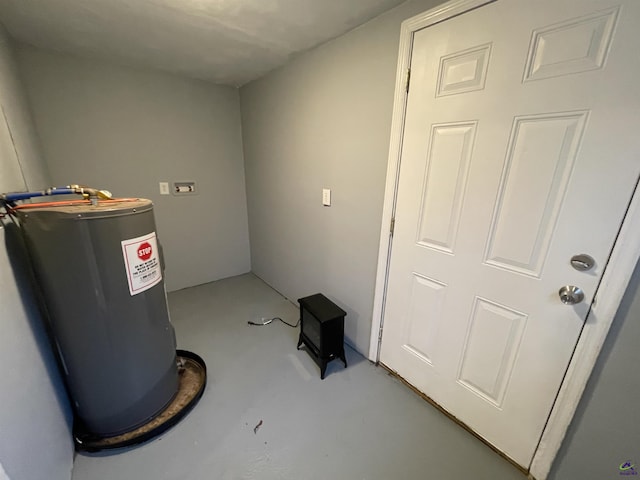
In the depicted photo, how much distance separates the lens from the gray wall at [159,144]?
197 centimetres

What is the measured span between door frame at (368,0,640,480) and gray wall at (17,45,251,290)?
2097 millimetres

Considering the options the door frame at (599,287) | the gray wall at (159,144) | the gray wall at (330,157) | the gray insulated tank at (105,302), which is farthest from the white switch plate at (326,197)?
the gray wall at (159,144)

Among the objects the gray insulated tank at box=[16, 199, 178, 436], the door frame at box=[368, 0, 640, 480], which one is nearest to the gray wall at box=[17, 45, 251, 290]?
the gray insulated tank at box=[16, 199, 178, 436]

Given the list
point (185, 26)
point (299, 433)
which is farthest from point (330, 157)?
point (299, 433)

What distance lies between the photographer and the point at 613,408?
2.98ft

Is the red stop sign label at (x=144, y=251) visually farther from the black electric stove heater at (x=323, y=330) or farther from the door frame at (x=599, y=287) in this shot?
the door frame at (x=599, y=287)

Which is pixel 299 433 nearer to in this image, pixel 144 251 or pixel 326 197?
pixel 144 251

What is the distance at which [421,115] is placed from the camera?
128cm

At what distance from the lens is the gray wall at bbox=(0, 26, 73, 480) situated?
2.48ft

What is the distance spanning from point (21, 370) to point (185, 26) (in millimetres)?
1877

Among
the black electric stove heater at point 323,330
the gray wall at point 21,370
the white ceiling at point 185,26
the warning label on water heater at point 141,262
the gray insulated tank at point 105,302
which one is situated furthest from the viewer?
the black electric stove heater at point 323,330

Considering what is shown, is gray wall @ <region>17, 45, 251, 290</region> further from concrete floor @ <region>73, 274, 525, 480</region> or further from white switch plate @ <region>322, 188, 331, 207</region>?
white switch plate @ <region>322, 188, 331, 207</region>

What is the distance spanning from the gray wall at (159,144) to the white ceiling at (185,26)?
22 cm

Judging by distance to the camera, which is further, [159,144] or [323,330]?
[159,144]
